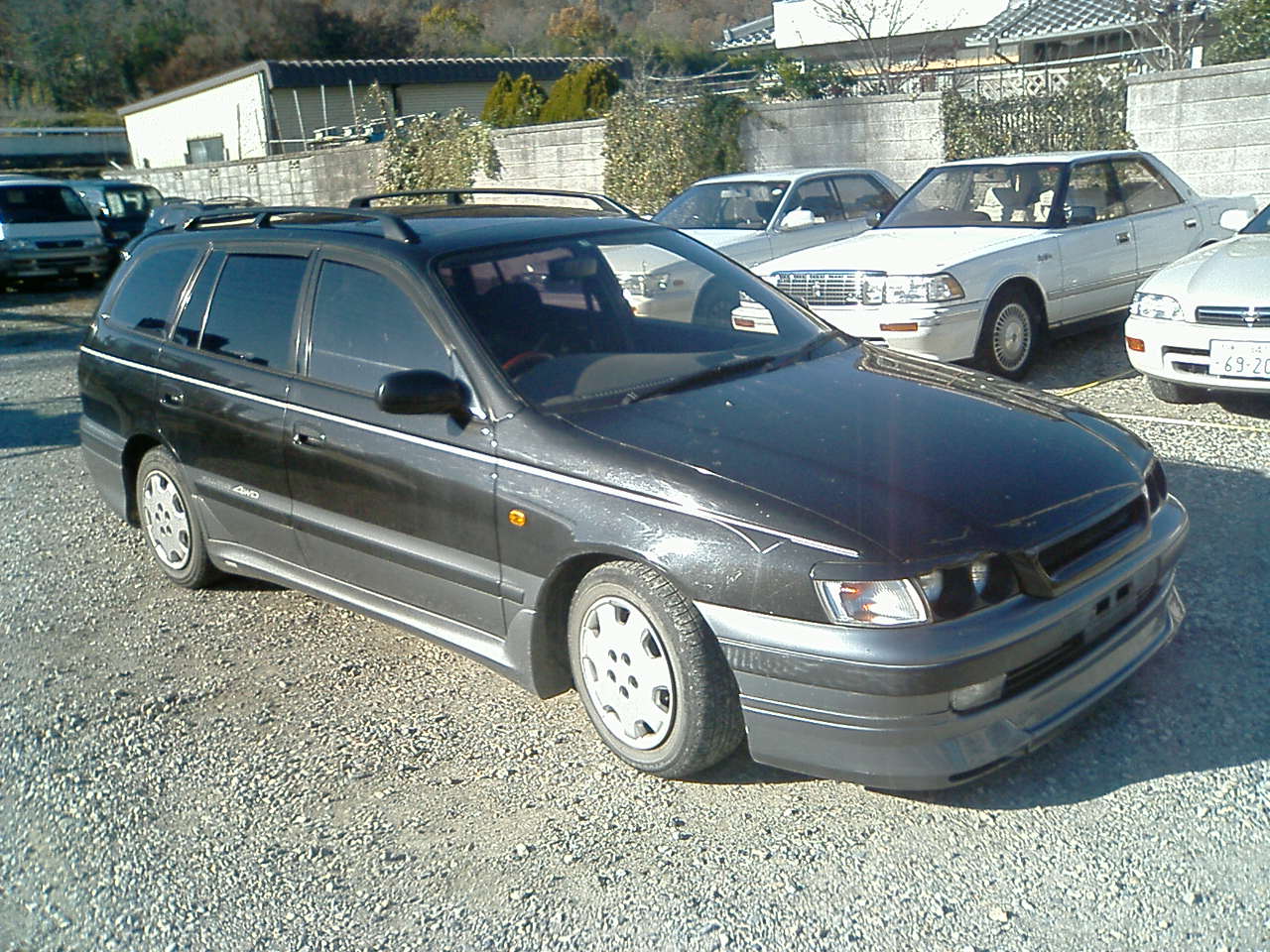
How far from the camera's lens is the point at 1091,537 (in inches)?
142

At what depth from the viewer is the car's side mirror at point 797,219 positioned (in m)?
10.7

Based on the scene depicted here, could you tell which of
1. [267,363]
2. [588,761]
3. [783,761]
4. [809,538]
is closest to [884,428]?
[809,538]

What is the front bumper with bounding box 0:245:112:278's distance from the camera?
744 inches

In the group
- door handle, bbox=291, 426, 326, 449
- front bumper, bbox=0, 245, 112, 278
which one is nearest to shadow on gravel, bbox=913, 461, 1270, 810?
door handle, bbox=291, 426, 326, 449

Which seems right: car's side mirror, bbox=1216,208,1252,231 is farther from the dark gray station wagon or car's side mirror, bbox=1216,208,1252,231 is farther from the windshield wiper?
the windshield wiper

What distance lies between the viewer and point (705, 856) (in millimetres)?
3361

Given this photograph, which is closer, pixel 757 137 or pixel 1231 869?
pixel 1231 869

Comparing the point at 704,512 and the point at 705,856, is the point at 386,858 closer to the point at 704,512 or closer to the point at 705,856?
Result: the point at 705,856

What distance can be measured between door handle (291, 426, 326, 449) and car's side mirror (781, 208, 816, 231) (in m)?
6.89

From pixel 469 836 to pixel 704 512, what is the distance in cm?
114

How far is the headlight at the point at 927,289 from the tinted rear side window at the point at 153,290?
454 centimetres

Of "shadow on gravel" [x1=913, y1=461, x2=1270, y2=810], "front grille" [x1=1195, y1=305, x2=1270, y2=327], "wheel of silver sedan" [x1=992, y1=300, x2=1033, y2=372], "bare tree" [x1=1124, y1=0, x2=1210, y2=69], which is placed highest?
"bare tree" [x1=1124, y1=0, x2=1210, y2=69]

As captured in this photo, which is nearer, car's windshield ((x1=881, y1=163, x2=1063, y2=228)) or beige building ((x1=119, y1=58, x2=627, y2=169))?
car's windshield ((x1=881, y1=163, x2=1063, y2=228))

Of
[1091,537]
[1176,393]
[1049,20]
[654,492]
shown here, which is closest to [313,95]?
[1049,20]
